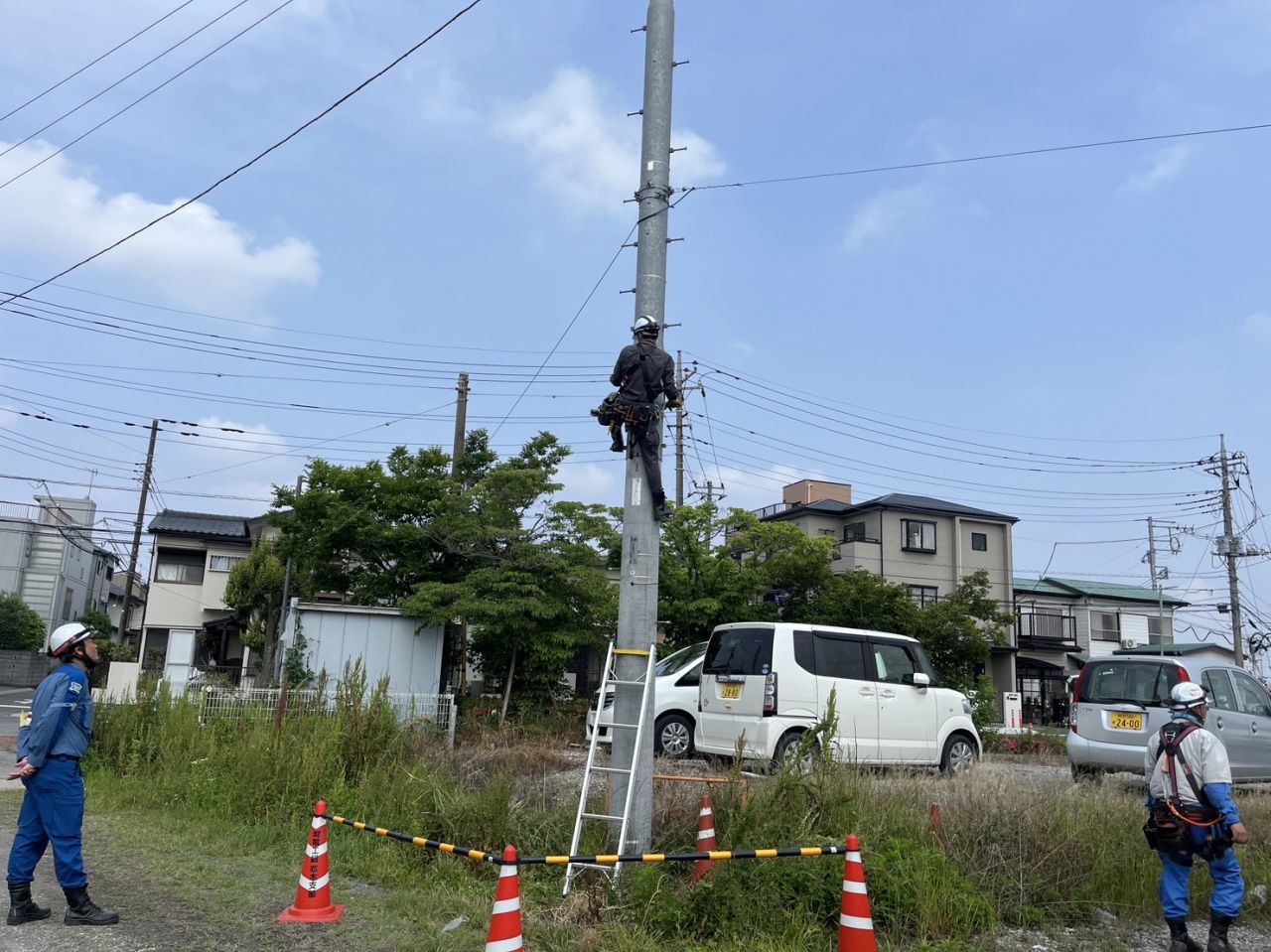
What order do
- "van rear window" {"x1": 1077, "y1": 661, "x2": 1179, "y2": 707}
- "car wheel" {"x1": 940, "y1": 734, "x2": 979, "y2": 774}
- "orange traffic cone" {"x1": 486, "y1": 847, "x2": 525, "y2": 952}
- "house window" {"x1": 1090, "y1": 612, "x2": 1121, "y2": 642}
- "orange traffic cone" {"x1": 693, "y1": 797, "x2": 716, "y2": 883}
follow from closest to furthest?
"orange traffic cone" {"x1": 486, "y1": 847, "x2": 525, "y2": 952} < "orange traffic cone" {"x1": 693, "y1": 797, "x2": 716, "y2": 883} < "van rear window" {"x1": 1077, "y1": 661, "x2": 1179, "y2": 707} < "car wheel" {"x1": 940, "y1": 734, "x2": 979, "y2": 774} < "house window" {"x1": 1090, "y1": 612, "x2": 1121, "y2": 642}

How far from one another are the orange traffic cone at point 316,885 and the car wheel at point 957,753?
7837 millimetres

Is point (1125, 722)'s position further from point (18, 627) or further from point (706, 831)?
point (18, 627)

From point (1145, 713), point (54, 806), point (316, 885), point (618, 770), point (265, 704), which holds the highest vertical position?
point (1145, 713)

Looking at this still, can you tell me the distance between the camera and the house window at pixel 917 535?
3778 centimetres

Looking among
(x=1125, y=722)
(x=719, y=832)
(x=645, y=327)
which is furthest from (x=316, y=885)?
(x=1125, y=722)

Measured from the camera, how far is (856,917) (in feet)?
15.9

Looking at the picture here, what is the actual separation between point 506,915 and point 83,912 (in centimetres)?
287

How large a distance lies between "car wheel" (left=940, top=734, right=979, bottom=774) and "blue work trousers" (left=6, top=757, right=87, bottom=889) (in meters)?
9.07

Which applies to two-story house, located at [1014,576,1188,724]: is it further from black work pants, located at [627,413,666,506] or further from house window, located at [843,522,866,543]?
black work pants, located at [627,413,666,506]

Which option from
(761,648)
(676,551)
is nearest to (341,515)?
(676,551)

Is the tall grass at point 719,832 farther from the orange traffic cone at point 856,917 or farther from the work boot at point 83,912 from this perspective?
the work boot at point 83,912

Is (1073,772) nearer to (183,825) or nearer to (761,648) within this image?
(761,648)

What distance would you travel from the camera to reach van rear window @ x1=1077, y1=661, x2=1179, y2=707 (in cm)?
1071

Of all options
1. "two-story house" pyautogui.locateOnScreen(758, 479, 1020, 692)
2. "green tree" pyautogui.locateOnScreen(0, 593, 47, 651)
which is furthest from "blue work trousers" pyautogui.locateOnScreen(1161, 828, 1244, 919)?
"green tree" pyautogui.locateOnScreen(0, 593, 47, 651)
